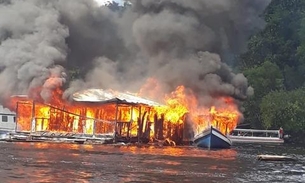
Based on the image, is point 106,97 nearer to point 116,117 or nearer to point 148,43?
point 116,117

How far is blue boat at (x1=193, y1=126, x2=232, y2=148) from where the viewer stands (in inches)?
2564

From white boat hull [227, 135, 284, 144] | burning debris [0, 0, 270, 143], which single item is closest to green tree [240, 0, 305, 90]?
white boat hull [227, 135, 284, 144]

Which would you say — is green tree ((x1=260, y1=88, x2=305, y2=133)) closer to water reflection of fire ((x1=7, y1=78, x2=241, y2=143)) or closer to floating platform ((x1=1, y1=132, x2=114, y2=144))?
water reflection of fire ((x1=7, y1=78, x2=241, y2=143))

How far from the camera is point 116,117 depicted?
66688 mm

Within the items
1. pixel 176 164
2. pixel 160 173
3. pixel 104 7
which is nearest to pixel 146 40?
pixel 104 7

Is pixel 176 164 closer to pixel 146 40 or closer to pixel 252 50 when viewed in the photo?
pixel 146 40

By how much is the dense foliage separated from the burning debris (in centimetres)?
2034

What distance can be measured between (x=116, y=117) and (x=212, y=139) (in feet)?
33.0

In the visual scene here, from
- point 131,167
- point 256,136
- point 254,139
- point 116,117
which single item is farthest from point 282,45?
point 131,167

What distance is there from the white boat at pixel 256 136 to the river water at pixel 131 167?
33074mm

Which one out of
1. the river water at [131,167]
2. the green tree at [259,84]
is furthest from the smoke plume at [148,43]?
the green tree at [259,84]

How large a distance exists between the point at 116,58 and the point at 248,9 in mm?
18457

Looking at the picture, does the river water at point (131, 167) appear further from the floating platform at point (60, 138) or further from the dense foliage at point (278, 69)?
the dense foliage at point (278, 69)

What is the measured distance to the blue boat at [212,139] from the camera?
65125 millimetres
